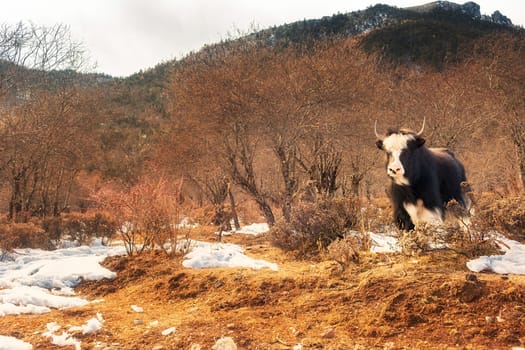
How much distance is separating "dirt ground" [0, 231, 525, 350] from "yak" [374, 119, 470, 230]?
1.33 m

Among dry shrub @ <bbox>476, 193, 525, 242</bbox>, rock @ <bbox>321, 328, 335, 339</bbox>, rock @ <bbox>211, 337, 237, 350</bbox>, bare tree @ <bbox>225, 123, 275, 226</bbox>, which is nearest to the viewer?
rock @ <bbox>211, 337, 237, 350</bbox>

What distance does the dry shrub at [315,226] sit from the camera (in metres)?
7.60

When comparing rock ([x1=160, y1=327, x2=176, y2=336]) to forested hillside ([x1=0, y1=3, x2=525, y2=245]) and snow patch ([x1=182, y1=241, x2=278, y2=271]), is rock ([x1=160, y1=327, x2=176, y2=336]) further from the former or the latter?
forested hillside ([x1=0, y1=3, x2=525, y2=245])

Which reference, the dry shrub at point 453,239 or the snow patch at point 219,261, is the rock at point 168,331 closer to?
the snow patch at point 219,261

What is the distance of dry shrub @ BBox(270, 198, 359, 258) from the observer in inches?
299

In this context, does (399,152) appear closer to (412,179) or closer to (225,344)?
(412,179)

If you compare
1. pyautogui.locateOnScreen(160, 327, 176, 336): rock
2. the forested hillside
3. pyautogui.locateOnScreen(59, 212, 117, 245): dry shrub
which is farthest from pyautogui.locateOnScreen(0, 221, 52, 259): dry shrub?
pyautogui.locateOnScreen(160, 327, 176, 336): rock

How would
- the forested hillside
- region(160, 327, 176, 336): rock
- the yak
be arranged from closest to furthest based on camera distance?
region(160, 327, 176, 336): rock < the yak < the forested hillside

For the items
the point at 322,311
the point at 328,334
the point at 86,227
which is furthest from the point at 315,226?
the point at 86,227

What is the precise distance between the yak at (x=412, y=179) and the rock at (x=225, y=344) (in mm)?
3715

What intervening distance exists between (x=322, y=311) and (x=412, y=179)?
3225 mm

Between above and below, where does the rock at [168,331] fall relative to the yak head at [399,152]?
below

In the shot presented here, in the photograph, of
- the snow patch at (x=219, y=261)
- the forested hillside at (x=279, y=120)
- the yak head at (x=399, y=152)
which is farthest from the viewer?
the forested hillside at (x=279, y=120)

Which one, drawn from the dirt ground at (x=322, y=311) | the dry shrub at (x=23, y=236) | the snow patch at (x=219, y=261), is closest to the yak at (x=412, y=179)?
the dirt ground at (x=322, y=311)
